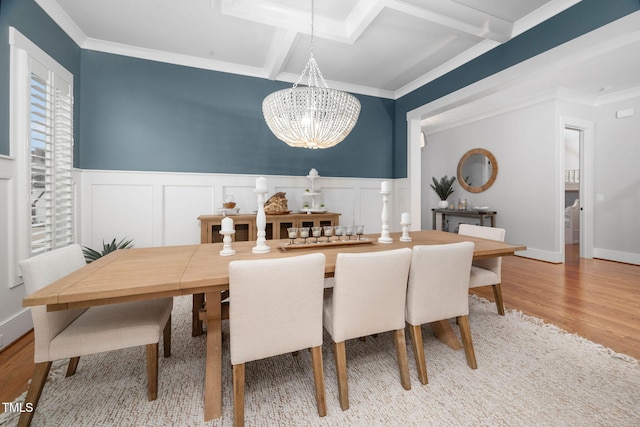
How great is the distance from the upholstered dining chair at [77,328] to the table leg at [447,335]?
182 cm

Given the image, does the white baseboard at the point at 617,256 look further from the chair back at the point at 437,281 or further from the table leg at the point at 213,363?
the table leg at the point at 213,363

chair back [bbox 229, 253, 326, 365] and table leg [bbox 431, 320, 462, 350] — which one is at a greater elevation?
chair back [bbox 229, 253, 326, 365]

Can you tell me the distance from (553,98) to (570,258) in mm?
2641

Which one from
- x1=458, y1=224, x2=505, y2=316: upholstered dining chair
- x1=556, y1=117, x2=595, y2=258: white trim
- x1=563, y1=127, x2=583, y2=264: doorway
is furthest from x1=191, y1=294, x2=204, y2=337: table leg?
x1=563, y1=127, x2=583, y2=264: doorway

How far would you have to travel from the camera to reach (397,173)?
451 centimetres

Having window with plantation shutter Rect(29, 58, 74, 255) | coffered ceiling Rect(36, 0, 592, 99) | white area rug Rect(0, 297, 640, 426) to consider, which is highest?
coffered ceiling Rect(36, 0, 592, 99)

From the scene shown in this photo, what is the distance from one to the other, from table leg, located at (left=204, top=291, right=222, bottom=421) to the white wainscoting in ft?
7.65

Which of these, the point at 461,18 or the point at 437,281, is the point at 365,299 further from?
the point at 461,18

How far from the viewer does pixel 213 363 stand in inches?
56.4

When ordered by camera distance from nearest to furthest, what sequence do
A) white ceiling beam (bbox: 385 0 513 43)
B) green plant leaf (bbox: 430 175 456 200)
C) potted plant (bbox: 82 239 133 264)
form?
white ceiling beam (bbox: 385 0 513 43) → potted plant (bbox: 82 239 133 264) → green plant leaf (bbox: 430 175 456 200)

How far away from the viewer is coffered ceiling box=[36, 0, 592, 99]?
96.5 inches

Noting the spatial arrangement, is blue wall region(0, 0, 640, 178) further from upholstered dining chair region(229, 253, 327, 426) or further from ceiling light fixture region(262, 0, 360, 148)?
upholstered dining chair region(229, 253, 327, 426)

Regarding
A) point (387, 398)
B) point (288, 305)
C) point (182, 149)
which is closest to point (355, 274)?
point (288, 305)

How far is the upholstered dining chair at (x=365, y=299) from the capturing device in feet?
4.53
